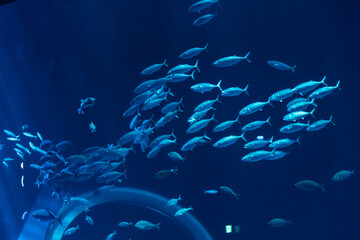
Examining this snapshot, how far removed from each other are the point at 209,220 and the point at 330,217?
8.90 feet

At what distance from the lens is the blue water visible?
7.57 metres

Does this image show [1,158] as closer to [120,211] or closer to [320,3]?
[120,211]

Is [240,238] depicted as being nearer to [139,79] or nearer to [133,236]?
[133,236]

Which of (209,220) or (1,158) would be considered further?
(1,158)

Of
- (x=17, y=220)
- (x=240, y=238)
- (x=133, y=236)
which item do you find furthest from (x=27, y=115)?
(x=240, y=238)

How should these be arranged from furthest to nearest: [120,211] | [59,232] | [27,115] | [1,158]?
[1,158] < [27,115] < [120,211] < [59,232]

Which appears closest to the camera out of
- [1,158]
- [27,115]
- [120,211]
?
[120,211]

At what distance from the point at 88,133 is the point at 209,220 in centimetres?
347

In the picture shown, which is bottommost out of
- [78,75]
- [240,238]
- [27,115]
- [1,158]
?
[240,238]

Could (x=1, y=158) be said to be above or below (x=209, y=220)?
above

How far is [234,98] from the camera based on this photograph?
303 inches

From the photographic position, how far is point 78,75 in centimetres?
814

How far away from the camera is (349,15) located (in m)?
7.50

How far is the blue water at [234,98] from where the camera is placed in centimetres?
757
